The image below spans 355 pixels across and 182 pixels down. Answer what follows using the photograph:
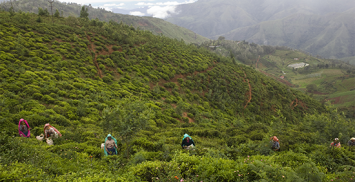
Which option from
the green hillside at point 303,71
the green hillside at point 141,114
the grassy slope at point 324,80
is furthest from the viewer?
the green hillside at point 303,71

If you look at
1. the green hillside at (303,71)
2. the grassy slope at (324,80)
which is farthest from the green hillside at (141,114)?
the grassy slope at (324,80)

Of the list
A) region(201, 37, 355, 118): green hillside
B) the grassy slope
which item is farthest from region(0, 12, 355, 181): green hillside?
the grassy slope

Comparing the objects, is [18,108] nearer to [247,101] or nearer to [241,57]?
[247,101]

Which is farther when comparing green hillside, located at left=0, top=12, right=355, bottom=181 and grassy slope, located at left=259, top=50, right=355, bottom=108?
grassy slope, located at left=259, top=50, right=355, bottom=108

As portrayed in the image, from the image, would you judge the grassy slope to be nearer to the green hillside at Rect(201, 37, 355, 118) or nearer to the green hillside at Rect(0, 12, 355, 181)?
the green hillside at Rect(201, 37, 355, 118)

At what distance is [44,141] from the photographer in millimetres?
7508

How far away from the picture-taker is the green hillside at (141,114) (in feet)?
15.3

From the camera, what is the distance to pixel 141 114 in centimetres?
615

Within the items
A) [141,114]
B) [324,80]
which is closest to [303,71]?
[324,80]

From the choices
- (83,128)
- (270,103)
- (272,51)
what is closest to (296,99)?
(270,103)

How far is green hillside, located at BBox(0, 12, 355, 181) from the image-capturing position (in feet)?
15.3

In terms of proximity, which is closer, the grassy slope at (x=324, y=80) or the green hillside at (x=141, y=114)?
the green hillside at (x=141, y=114)

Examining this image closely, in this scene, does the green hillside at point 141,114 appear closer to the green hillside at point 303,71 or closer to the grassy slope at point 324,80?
the green hillside at point 303,71

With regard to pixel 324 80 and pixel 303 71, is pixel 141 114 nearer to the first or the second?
pixel 324 80
